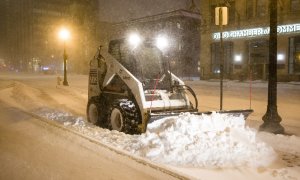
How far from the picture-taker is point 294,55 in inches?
1378

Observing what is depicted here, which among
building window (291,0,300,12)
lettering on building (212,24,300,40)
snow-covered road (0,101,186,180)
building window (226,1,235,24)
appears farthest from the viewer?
building window (226,1,235,24)

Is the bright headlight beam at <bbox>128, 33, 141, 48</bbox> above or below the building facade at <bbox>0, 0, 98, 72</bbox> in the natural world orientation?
below

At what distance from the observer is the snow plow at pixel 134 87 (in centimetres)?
991

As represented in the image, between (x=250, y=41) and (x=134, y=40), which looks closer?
(x=134, y=40)

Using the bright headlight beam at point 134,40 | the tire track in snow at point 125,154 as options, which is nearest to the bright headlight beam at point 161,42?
the bright headlight beam at point 134,40

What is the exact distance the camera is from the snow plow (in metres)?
9.91

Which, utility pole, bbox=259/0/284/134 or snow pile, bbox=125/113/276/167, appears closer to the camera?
snow pile, bbox=125/113/276/167

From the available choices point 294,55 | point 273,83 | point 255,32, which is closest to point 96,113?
point 273,83

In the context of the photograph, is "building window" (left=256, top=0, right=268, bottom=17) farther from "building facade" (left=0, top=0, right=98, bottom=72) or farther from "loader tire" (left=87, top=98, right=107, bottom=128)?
"building facade" (left=0, top=0, right=98, bottom=72)

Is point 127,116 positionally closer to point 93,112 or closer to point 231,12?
point 93,112

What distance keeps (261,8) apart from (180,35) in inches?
600

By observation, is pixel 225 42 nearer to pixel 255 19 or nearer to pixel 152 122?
pixel 255 19

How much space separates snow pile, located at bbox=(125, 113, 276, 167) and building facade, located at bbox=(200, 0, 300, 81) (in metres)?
28.7

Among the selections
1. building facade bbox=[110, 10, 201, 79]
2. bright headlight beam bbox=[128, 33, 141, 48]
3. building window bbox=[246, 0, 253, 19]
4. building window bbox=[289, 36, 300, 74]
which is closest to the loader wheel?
bright headlight beam bbox=[128, 33, 141, 48]
